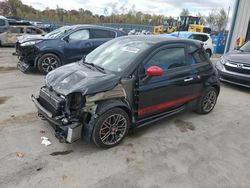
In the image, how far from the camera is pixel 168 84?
4.13 m

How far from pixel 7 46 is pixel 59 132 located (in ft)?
42.9

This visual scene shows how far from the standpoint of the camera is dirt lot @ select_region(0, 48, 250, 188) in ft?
9.71

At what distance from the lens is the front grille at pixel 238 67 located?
695cm

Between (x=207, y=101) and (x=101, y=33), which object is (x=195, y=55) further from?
(x=101, y=33)

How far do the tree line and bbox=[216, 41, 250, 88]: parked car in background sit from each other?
35.7 meters

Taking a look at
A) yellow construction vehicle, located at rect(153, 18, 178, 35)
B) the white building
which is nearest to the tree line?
yellow construction vehicle, located at rect(153, 18, 178, 35)

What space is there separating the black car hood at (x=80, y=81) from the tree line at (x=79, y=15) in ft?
130

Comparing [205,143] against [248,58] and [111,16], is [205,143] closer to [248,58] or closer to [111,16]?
[248,58]

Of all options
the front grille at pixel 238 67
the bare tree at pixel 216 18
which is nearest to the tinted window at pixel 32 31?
the front grille at pixel 238 67

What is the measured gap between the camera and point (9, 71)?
8.10 meters

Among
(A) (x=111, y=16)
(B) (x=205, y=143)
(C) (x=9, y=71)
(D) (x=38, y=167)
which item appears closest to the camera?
(D) (x=38, y=167)

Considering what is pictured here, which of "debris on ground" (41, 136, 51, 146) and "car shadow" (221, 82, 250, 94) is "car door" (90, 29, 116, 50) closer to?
"car shadow" (221, 82, 250, 94)

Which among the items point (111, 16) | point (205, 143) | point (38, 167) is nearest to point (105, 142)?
point (38, 167)

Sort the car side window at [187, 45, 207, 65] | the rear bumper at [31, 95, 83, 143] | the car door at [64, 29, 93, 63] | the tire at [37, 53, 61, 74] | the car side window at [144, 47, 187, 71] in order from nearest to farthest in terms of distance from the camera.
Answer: the rear bumper at [31, 95, 83, 143], the car side window at [144, 47, 187, 71], the car side window at [187, 45, 207, 65], the tire at [37, 53, 61, 74], the car door at [64, 29, 93, 63]
